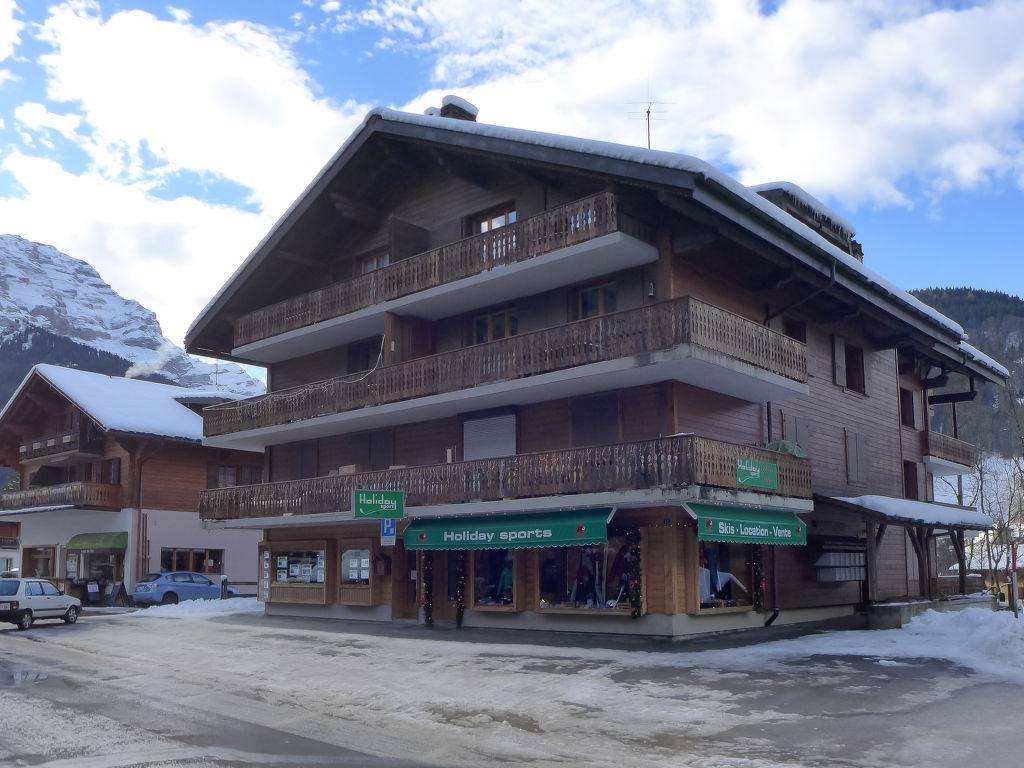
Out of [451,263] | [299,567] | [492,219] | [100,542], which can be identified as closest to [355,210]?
[492,219]

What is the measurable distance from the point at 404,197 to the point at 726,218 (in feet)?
37.2

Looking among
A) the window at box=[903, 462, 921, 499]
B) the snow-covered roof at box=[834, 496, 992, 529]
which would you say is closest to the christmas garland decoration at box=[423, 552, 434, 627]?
the snow-covered roof at box=[834, 496, 992, 529]

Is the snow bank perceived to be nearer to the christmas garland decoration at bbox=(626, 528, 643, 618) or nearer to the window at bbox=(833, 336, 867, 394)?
the christmas garland decoration at bbox=(626, 528, 643, 618)

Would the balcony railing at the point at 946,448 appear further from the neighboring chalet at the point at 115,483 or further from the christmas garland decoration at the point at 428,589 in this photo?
the neighboring chalet at the point at 115,483

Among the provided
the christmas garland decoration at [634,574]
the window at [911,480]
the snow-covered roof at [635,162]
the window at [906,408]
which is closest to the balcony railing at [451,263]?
the snow-covered roof at [635,162]

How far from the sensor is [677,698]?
45.0ft

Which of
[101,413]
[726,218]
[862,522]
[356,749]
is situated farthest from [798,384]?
[101,413]

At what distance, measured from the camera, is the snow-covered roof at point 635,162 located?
2011 cm

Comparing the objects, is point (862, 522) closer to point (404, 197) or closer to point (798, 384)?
point (798, 384)

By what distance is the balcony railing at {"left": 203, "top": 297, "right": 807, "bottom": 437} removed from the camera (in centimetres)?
2009

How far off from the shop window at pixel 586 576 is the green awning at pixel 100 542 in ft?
77.8

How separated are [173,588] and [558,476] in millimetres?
21007

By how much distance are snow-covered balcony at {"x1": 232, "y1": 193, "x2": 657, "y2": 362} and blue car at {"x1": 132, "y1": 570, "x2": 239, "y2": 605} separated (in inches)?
427

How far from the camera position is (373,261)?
97.7 ft
